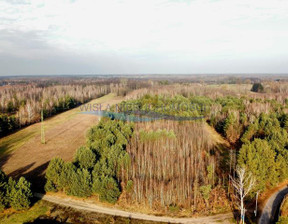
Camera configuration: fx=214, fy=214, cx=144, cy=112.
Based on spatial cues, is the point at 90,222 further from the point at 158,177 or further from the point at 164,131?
the point at 164,131

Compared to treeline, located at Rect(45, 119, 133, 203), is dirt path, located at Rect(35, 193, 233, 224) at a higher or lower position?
lower

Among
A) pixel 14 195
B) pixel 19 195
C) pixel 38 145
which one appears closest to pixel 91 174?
pixel 19 195

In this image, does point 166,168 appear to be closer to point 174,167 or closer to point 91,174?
point 174,167

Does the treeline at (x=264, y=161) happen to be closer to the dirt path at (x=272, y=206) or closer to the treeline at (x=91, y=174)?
the dirt path at (x=272, y=206)

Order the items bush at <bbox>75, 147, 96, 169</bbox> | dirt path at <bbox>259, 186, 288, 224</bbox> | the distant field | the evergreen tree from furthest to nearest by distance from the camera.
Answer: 1. the distant field
2. bush at <bbox>75, 147, 96, 169</bbox>
3. the evergreen tree
4. dirt path at <bbox>259, 186, 288, 224</bbox>

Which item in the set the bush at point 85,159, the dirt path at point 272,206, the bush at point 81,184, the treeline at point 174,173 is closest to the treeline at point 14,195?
the bush at point 81,184

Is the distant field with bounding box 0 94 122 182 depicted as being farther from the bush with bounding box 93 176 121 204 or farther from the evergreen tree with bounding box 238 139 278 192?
the evergreen tree with bounding box 238 139 278 192

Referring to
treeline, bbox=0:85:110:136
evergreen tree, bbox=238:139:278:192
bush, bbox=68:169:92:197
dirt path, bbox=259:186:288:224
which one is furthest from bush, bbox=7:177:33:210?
treeline, bbox=0:85:110:136
